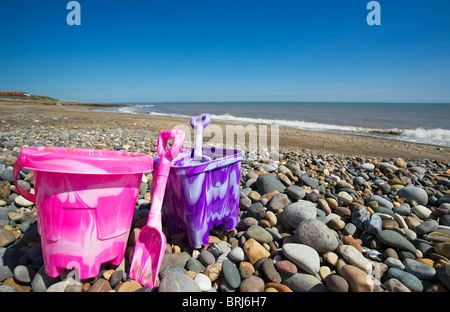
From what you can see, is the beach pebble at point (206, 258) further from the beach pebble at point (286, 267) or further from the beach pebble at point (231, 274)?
the beach pebble at point (286, 267)

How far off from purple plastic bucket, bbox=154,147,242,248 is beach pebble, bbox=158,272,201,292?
0.36m

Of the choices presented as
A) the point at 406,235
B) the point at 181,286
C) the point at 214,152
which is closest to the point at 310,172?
the point at 406,235

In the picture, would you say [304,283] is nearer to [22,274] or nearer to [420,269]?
[420,269]

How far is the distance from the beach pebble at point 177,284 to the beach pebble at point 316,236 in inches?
Result: 37.8

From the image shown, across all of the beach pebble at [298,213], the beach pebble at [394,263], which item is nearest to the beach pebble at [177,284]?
the beach pebble at [298,213]

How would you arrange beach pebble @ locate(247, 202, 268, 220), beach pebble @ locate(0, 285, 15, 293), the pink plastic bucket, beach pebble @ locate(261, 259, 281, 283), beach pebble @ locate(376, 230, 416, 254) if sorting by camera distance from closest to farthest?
the pink plastic bucket → beach pebble @ locate(0, 285, 15, 293) → beach pebble @ locate(261, 259, 281, 283) → beach pebble @ locate(376, 230, 416, 254) → beach pebble @ locate(247, 202, 268, 220)

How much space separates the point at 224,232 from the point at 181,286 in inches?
32.6

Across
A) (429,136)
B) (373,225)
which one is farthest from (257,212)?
(429,136)

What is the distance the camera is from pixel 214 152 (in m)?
2.40

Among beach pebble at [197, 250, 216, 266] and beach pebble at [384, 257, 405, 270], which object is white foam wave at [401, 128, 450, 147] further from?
beach pebble at [197, 250, 216, 266]

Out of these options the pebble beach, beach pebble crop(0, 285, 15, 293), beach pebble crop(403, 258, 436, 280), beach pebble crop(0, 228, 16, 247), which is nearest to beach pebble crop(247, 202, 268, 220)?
the pebble beach

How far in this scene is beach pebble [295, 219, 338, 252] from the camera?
6.12 feet

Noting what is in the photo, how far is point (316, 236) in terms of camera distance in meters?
1.90

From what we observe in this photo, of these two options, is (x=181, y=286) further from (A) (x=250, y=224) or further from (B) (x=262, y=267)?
(A) (x=250, y=224)
